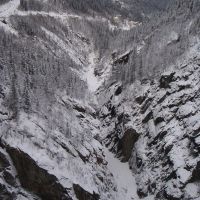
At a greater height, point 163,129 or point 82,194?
point 163,129

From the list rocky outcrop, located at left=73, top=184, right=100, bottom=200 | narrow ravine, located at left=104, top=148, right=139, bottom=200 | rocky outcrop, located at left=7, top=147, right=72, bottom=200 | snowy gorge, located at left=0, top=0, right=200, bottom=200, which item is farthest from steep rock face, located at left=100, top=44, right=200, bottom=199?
rocky outcrop, located at left=7, top=147, right=72, bottom=200

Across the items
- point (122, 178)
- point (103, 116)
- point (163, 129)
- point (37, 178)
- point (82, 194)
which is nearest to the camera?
point (37, 178)

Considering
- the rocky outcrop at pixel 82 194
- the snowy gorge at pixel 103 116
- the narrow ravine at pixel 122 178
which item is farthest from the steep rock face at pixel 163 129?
the rocky outcrop at pixel 82 194

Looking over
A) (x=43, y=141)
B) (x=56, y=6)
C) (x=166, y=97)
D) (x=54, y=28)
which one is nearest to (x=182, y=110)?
(x=166, y=97)

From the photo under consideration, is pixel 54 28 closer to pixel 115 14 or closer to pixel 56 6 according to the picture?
pixel 56 6

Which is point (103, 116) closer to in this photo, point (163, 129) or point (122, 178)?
point (163, 129)

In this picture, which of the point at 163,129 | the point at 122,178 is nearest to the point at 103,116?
the point at 163,129

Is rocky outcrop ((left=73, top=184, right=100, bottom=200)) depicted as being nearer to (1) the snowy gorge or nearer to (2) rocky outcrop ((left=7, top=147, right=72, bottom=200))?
(1) the snowy gorge

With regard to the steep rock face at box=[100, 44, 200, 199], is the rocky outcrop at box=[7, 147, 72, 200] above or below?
below
